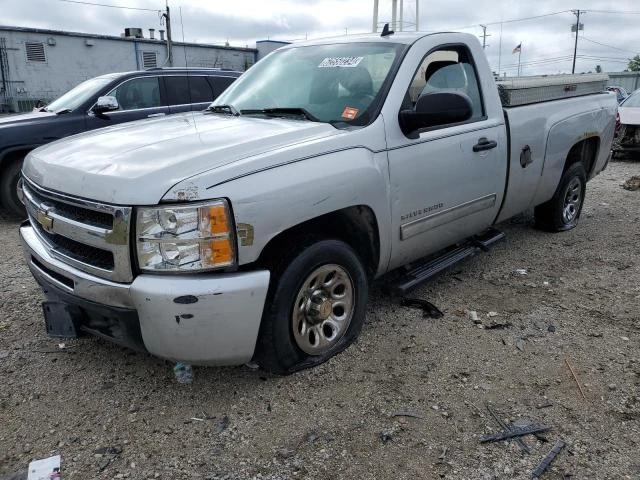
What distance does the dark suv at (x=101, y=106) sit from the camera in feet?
21.4

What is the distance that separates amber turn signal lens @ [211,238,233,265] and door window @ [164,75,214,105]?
5.87 meters

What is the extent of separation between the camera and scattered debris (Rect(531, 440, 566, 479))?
2.33 metres

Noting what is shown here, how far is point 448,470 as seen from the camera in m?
2.36

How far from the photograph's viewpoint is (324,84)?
3582mm

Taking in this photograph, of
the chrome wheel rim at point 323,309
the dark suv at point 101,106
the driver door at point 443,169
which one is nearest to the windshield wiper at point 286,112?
the driver door at point 443,169

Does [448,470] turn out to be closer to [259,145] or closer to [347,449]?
[347,449]

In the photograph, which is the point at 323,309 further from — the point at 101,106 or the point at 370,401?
the point at 101,106

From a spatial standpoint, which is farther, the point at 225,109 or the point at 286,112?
the point at 225,109

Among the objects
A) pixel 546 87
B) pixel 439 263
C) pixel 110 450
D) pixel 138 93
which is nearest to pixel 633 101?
pixel 546 87

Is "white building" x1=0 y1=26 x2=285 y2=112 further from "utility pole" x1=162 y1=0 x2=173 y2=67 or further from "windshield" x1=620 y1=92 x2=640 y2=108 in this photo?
"windshield" x1=620 y1=92 x2=640 y2=108

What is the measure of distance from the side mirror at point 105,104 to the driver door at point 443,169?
4367 mm

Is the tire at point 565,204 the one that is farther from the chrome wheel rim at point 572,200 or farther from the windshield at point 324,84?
the windshield at point 324,84

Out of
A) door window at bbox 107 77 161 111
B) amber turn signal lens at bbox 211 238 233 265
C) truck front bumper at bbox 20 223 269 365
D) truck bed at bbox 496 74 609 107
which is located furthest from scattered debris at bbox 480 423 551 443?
door window at bbox 107 77 161 111

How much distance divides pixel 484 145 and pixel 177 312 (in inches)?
101
